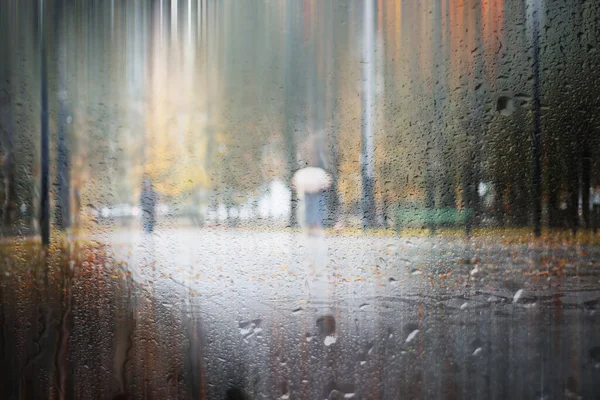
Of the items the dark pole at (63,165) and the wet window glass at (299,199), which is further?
the dark pole at (63,165)

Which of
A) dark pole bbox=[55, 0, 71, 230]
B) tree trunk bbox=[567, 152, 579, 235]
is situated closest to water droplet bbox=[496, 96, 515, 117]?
tree trunk bbox=[567, 152, 579, 235]

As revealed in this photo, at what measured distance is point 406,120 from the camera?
57.8 inches

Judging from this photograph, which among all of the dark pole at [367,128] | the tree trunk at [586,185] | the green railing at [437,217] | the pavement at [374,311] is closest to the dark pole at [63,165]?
the pavement at [374,311]

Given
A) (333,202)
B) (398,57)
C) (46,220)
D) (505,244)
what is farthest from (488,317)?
(46,220)

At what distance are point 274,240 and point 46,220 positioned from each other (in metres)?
0.81

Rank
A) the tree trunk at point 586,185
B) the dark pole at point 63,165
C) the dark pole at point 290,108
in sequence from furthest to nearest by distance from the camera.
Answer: the dark pole at point 63,165, the dark pole at point 290,108, the tree trunk at point 586,185

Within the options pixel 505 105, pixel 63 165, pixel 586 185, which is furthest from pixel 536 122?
pixel 63 165

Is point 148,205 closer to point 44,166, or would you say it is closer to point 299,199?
point 44,166

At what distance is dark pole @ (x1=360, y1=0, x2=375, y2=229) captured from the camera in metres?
1.47

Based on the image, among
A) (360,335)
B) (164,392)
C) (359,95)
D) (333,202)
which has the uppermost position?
(359,95)

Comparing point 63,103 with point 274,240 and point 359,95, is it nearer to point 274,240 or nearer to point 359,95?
point 274,240

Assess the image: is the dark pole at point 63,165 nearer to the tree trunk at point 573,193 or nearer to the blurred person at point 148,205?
the blurred person at point 148,205

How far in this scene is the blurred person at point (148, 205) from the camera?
1570mm

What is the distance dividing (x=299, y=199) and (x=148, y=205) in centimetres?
51
